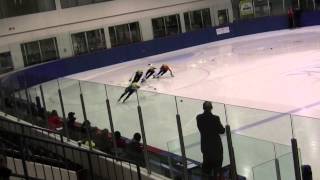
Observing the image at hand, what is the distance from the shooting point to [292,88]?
538 inches

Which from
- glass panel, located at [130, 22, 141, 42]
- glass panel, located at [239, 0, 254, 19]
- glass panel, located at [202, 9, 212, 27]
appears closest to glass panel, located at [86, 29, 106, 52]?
glass panel, located at [130, 22, 141, 42]

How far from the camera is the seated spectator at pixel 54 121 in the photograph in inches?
368

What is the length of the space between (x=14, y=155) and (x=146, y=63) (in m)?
16.9

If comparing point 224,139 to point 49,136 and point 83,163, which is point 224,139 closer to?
point 83,163

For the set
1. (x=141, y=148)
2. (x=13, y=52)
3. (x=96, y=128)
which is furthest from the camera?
(x=13, y=52)

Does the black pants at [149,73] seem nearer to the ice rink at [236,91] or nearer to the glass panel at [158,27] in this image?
the ice rink at [236,91]

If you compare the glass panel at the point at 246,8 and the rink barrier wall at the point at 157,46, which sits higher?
the glass panel at the point at 246,8

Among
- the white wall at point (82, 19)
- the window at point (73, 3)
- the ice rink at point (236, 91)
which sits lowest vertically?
the ice rink at point (236, 91)

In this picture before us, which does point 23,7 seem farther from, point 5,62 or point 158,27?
point 158,27

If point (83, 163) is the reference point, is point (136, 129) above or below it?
above

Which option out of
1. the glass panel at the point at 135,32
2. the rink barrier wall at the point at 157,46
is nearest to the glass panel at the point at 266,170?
the rink barrier wall at the point at 157,46

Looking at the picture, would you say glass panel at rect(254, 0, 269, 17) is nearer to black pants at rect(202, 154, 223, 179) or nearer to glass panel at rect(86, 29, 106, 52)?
glass panel at rect(86, 29, 106, 52)

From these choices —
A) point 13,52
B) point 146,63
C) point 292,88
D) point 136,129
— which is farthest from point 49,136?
point 13,52

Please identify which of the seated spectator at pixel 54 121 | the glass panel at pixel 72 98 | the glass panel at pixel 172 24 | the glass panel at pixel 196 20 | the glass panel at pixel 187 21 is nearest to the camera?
the glass panel at pixel 72 98
